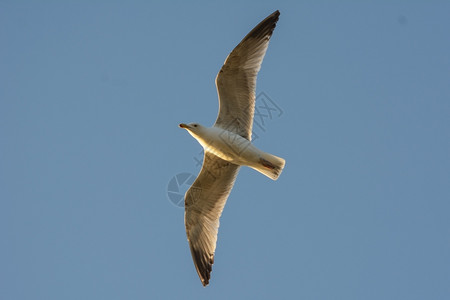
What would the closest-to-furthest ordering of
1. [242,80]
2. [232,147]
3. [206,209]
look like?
[232,147], [242,80], [206,209]

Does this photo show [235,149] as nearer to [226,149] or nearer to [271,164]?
[226,149]

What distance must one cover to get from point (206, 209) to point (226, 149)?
134cm

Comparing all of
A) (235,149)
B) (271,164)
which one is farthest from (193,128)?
(271,164)

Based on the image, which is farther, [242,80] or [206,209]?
[206,209]

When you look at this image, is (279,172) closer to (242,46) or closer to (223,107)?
(223,107)

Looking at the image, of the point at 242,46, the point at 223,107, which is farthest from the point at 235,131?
the point at 242,46

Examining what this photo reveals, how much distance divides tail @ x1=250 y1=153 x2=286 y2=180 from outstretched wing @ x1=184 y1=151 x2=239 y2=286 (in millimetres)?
717

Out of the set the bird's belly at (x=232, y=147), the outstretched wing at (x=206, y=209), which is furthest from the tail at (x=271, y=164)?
the outstretched wing at (x=206, y=209)

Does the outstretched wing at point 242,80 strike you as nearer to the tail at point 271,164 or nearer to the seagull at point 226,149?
the seagull at point 226,149

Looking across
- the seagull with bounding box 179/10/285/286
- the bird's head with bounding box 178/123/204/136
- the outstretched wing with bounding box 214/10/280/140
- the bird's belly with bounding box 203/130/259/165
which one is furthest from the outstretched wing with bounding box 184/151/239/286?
the outstretched wing with bounding box 214/10/280/140

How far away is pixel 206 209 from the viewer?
12672 mm

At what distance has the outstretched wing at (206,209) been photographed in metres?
12.6

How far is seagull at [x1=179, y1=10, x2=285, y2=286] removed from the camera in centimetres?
1201

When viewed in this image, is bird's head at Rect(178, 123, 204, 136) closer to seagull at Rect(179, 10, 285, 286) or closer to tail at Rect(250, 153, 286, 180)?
seagull at Rect(179, 10, 285, 286)
